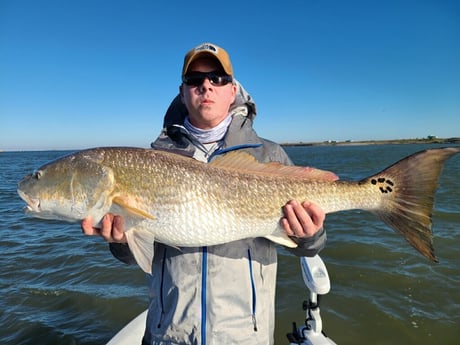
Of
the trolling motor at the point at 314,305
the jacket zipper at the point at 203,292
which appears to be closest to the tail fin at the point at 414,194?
the trolling motor at the point at 314,305

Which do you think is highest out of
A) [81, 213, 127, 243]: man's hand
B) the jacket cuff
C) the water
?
[81, 213, 127, 243]: man's hand

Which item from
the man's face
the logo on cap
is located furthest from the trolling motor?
the logo on cap

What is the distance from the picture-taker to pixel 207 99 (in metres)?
3.03

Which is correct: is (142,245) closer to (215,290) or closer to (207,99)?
(215,290)

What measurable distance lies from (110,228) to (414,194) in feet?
9.08

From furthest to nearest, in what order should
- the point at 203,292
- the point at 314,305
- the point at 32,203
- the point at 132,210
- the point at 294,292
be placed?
the point at 294,292, the point at 314,305, the point at 32,203, the point at 132,210, the point at 203,292

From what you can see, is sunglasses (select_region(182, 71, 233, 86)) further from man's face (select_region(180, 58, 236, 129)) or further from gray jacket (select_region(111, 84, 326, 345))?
gray jacket (select_region(111, 84, 326, 345))

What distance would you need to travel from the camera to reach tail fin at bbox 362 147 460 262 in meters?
2.75

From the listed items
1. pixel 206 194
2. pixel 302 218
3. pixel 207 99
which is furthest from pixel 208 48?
pixel 302 218

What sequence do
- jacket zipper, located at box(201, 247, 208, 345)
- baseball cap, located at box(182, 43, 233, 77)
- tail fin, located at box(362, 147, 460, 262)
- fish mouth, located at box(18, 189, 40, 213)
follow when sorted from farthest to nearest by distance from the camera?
baseball cap, located at box(182, 43, 233, 77), fish mouth, located at box(18, 189, 40, 213), tail fin, located at box(362, 147, 460, 262), jacket zipper, located at box(201, 247, 208, 345)

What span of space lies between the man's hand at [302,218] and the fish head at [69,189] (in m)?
1.63

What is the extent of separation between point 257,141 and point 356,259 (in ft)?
24.3

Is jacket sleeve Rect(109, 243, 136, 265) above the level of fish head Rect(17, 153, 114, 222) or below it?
below

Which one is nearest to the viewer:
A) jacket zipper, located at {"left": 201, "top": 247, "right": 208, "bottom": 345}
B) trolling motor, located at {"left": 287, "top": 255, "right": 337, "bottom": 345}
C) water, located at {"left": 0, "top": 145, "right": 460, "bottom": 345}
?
jacket zipper, located at {"left": 201, "top": 247, "right": 208, "bottom": 345}
